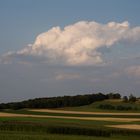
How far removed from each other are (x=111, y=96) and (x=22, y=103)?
26.9 metres

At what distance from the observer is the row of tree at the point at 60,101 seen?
101438 mm

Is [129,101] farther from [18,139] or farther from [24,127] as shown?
[18,139]

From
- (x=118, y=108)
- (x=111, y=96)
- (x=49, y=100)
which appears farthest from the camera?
(x=111, y=96)

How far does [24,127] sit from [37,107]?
57949mm

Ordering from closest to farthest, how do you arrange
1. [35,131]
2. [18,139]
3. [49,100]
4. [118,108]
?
1. [18,139]
2. [35,131]
3. [118,108]
4. [49,100]

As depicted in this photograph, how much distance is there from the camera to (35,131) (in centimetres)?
4350

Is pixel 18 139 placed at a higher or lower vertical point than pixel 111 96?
lower

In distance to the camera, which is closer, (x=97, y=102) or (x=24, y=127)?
(x=24, y=127)

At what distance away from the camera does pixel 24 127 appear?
44688mm

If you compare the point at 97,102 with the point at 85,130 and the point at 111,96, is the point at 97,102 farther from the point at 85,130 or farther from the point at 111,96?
the point at 85,130

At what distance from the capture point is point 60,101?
106312mm

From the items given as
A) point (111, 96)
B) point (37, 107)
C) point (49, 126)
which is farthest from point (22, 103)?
point (49, 126)

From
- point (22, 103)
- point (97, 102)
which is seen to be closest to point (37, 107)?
point (22, 103)

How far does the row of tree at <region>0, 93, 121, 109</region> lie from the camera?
101 meters
